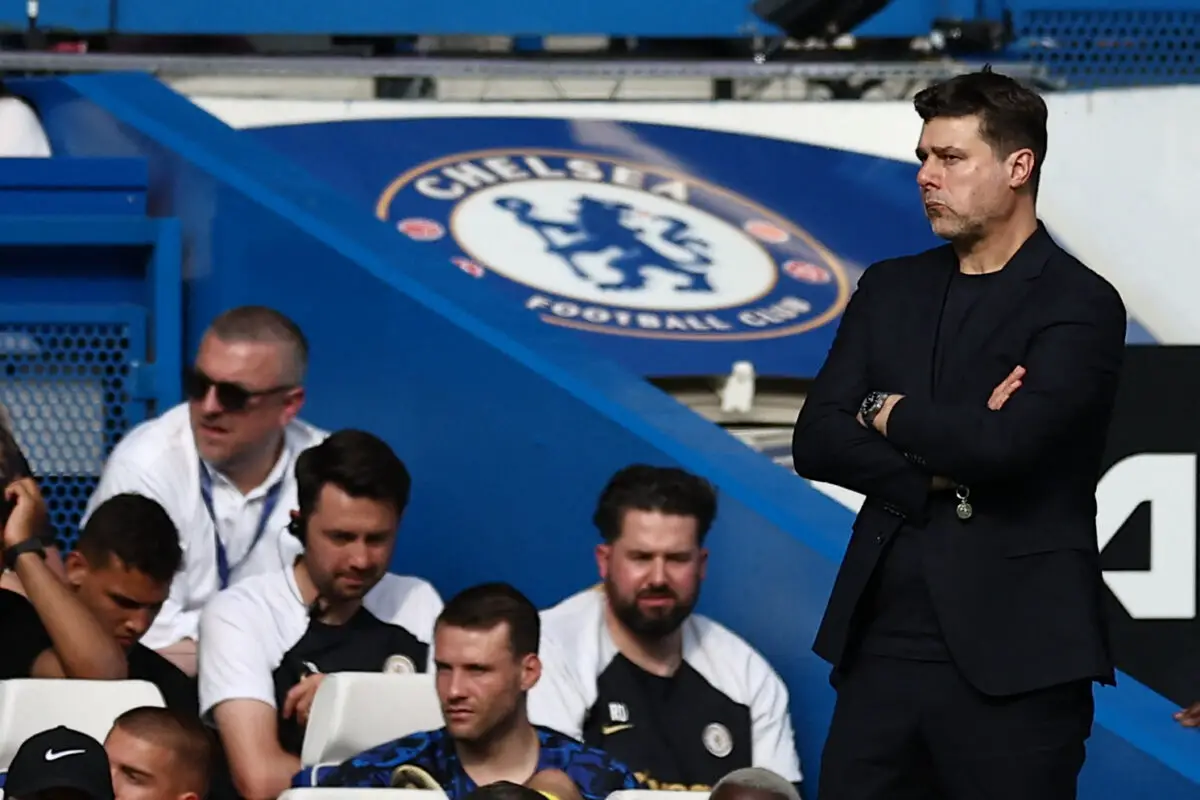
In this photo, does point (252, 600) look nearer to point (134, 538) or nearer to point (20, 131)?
point (134, 538)

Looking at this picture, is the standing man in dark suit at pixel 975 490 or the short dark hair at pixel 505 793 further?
the short dark hair at pixel 505 793

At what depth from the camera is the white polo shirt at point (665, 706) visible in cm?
478

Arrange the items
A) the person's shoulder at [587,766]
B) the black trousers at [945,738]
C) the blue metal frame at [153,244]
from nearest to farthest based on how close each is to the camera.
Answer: the black trousers at [945,738] → the person's shoulder at [587,766] → the blue metal frame at [153,244]

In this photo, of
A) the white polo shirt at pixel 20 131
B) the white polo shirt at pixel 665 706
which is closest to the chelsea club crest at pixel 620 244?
the white polo shirt at pixel 20 131

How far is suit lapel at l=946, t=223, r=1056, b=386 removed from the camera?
3281 mm

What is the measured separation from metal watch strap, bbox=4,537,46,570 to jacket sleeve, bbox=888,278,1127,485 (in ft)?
7.32

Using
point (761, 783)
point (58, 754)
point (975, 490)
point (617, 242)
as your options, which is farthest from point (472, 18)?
point (975, 490)

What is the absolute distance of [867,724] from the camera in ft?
10.6

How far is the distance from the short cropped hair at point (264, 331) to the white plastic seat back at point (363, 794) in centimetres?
157

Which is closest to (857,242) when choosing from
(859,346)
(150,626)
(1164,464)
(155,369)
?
(1164,464)

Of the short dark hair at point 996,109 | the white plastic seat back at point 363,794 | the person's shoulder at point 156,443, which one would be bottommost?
the white plastic seat back at point 363,794

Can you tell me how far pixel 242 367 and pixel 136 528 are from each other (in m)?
0.59

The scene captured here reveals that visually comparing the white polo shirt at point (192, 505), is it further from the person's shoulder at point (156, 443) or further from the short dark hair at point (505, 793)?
the short dark hair at point (505, 793)

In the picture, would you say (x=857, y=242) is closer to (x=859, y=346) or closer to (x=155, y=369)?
(x=155, y=369)
